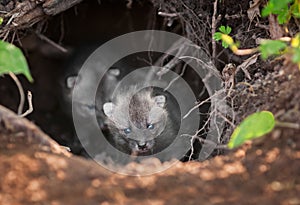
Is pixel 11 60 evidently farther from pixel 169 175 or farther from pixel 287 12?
pixel 287 12

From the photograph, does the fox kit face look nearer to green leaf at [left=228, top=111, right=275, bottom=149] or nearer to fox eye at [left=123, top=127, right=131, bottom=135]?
fox eye at [left=123, top=127, right=131, bottom=135]

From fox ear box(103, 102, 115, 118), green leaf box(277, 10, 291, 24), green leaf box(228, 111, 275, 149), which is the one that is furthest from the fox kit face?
green leaf box(228, 111, 275, 149)

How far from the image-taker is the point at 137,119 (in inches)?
182

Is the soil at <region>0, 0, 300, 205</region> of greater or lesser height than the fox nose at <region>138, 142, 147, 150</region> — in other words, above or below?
above

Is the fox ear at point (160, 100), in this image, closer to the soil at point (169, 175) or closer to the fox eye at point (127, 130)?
the fox eye at point (127, 130)

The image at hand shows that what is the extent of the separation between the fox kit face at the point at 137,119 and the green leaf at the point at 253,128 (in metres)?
2.05

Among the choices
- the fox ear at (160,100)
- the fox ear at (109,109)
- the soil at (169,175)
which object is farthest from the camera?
the fox ear at (109,109)

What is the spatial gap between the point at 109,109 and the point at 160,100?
53 centimetres

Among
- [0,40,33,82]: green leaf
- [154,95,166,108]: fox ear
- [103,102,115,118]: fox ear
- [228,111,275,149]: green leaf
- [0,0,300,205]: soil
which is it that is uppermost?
[0,40,33,82]: green leaf

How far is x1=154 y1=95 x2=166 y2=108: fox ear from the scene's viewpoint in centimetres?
485

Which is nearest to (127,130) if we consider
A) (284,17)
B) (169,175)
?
(284,17)

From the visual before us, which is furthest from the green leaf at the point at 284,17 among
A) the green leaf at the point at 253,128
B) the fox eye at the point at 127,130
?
the fox eye at the point at 127,130

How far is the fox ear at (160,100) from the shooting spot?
4.85 metres

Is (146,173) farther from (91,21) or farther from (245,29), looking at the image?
(91,21)
